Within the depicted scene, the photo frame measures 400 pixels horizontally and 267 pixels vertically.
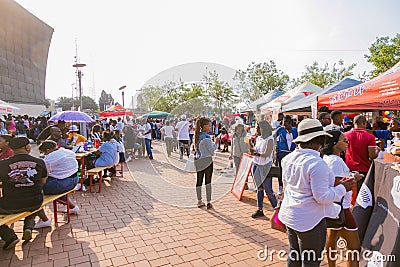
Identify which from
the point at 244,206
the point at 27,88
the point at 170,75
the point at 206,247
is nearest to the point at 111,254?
the point at 206,247

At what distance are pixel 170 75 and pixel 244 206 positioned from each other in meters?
2.84

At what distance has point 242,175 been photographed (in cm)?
535

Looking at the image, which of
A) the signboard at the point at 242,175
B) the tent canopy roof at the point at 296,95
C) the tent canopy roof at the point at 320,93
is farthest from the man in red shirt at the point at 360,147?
the tent canopy roof at the point at 296,95

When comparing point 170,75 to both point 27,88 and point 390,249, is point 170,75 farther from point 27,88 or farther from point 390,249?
point 27,88

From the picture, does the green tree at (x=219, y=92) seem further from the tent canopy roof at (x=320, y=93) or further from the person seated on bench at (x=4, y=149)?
the tent canopy roof at (x=320, y=93)

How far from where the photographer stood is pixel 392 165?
2691 mm

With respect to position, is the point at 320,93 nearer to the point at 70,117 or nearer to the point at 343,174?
the point at 343,174

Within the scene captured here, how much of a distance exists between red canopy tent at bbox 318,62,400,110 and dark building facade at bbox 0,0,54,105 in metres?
42.1

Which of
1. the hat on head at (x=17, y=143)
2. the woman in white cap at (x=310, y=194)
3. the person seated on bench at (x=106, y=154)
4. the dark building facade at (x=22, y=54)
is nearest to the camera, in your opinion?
the woman in white cap at (x=310, y=194)

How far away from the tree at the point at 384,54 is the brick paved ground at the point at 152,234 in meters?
21.0

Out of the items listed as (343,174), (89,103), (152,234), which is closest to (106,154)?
(152,234)

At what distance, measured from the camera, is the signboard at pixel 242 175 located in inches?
201

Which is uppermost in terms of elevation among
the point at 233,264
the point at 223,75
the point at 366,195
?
the point at 223,75

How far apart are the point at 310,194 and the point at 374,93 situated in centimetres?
358
